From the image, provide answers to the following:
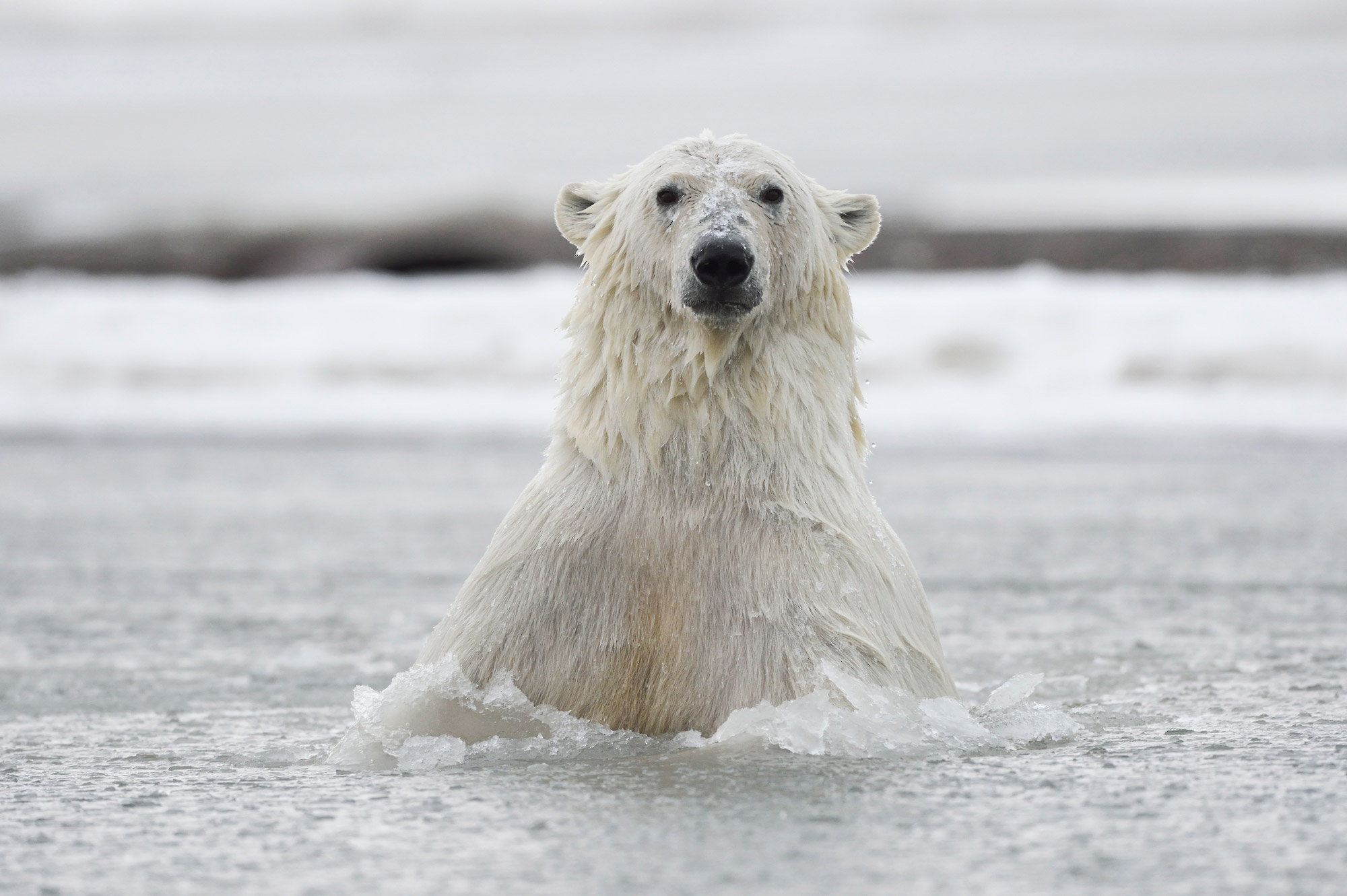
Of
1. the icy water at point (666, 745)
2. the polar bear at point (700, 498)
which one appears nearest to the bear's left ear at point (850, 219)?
the polar bear at point (700, 498)

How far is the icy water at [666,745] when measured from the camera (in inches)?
107

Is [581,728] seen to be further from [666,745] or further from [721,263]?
[721,263]

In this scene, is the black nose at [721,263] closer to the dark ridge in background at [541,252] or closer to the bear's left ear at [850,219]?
the bear's left ear at [850,219]

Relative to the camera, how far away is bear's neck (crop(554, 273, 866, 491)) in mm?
3682

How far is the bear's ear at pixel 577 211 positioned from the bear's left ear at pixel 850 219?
1.81 feet

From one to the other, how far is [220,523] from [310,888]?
5200 millimetres

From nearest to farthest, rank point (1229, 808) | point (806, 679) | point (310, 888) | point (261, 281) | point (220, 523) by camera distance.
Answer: point (310, 888) → point (1229, 808) → point (806, 679) → point (220, 523) → point (261, 281)

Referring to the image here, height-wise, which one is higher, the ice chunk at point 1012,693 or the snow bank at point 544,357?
the snow bank at point 544,357

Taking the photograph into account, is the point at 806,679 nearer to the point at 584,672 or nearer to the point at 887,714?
the point at 887,714

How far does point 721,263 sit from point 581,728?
101 cm

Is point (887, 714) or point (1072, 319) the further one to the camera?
point (1072, 319)

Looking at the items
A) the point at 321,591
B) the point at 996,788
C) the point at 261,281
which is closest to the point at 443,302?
the point at 261,281

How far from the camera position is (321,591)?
617 cm

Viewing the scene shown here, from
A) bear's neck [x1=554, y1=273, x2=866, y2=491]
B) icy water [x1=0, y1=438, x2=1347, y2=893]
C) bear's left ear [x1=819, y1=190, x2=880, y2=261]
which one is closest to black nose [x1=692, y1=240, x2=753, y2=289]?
bear's neck [x1=554, y1=273, x2=866, y2=491]
